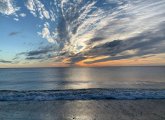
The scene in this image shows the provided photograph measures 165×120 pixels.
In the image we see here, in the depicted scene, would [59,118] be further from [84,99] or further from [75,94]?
[75,94]

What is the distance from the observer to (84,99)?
2608cm

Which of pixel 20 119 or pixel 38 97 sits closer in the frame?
pixel 20 119

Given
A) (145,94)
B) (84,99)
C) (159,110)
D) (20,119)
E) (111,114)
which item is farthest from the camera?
(145,94)

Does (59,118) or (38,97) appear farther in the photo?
(38,97)

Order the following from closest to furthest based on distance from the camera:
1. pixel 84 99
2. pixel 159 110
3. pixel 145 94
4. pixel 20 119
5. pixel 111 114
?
pixel 20 119 → pixel 111 114 → pixel 159 110 → pixel 84 99 → pixel 145 94

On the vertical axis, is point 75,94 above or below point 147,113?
above

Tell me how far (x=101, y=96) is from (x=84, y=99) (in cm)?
234

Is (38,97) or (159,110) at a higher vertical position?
(38,97)

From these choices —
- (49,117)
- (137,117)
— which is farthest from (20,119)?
(137,117)

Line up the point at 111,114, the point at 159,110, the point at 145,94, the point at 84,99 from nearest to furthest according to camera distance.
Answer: the point at 111,114
the point at 159,110
the point at 84,99
the point at 145,94

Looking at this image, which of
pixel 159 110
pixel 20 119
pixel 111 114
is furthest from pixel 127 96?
pixel 20 119

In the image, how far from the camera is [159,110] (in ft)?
61.8

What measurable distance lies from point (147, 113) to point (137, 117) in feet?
5.42

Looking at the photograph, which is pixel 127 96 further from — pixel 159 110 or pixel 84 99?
pixel 159 110
